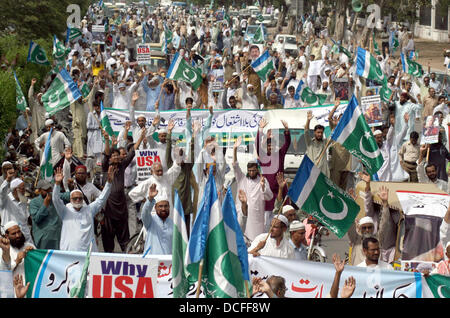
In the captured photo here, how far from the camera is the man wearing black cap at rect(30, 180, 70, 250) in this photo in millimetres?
9547

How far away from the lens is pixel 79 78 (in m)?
21.0

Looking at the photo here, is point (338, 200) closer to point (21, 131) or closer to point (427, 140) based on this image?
point (427, 140)

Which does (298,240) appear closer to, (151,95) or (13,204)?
(13,204)

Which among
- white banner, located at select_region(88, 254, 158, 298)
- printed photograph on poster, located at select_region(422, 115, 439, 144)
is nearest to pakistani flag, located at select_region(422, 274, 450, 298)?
white banner, located at select_region(88, 254, 158, 298)

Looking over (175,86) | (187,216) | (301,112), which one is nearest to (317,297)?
(187,216)

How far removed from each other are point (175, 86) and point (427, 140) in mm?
6184

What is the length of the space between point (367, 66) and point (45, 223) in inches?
386

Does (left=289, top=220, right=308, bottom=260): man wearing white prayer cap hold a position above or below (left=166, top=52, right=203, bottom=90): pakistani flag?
below

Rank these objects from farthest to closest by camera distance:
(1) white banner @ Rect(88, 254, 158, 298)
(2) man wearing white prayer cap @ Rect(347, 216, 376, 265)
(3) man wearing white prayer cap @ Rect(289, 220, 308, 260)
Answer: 1. (2) man wearing white prayer cap @ Rect(347, 216, 376, 265)
2. (3) man wearing white prayer cap @ Rect(289, 220, 308, 260)
3. (1) white banner @ Rect(88, 254, 158, 298)

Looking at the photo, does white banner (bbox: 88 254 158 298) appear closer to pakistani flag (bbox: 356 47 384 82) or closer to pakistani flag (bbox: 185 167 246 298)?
pakistani flag (bbox: 185 167 246 298)

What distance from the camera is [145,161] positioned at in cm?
1158

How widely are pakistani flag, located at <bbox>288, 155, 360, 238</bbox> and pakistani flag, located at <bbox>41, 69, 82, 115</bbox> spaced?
25.1 feet

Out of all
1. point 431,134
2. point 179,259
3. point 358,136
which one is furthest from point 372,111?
point 179,259

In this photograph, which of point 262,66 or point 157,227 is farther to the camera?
point 262,66
